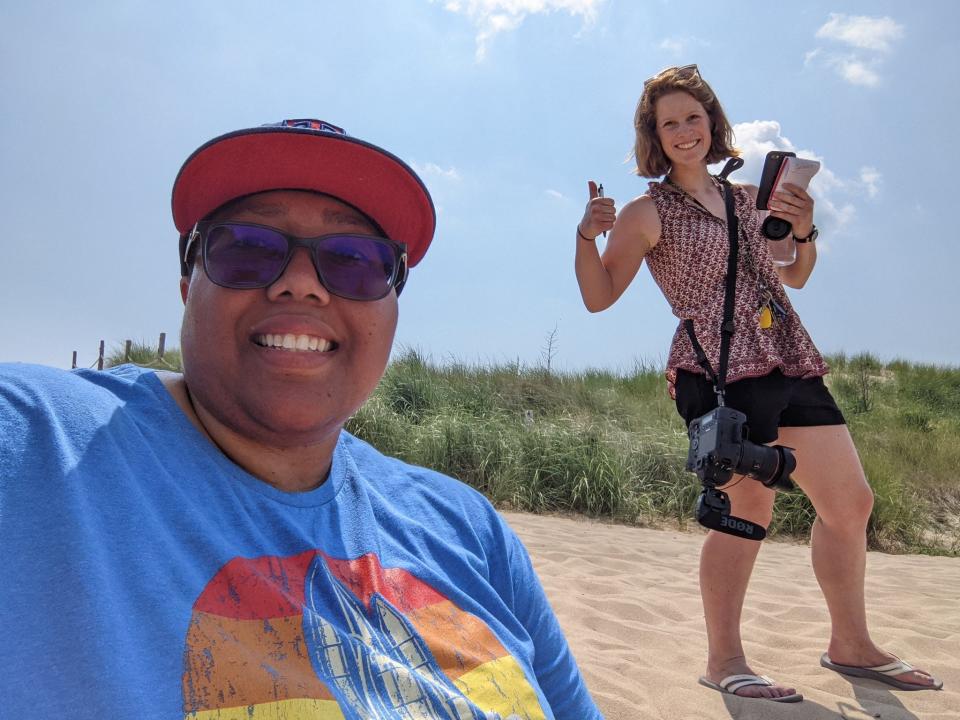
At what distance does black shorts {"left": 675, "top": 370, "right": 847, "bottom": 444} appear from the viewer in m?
2.67

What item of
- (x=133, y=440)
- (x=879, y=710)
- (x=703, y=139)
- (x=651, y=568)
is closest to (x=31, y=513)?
(x=133, y=440)

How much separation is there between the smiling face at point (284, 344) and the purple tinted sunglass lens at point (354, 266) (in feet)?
0.07

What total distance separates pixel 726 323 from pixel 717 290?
0.48 feet

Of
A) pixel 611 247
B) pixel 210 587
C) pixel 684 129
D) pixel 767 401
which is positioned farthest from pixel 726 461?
pixel 210 587

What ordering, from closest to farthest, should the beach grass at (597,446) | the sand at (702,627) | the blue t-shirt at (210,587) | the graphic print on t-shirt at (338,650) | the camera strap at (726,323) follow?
the blue t-shirt at (210,587), the graphic print on t-shirt at (338,650), the camera strap at (726,323), the sand at (702,627), the beach grass at (597,446)

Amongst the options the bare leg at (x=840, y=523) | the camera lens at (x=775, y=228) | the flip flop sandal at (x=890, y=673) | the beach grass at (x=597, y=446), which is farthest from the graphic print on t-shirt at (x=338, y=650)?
the beach grass at (x=597, y=446)

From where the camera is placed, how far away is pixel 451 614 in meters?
1.30

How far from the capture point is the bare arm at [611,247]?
2795mm

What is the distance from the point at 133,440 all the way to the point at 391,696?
0.54 metres

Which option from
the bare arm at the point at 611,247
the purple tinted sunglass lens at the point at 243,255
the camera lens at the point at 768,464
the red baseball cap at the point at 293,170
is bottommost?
the camera lens at the point at 768,464

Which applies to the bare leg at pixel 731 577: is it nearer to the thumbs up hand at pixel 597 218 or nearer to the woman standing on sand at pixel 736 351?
the woman standing on sand at pixel 736 351

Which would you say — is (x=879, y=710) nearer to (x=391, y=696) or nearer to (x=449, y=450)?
(x=391, y=696)

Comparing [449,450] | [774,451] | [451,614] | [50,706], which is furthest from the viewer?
[449,450]

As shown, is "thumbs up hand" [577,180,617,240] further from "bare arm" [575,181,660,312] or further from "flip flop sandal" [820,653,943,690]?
"flip flop sandal" [820,653,943,690]
